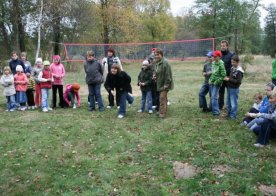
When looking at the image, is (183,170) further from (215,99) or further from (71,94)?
(71,94)

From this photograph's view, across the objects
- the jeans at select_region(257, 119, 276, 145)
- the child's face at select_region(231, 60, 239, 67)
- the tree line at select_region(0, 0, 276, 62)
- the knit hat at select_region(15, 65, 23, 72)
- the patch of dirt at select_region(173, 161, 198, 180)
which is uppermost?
the tree line at select_region(0, 0, 276, 62)

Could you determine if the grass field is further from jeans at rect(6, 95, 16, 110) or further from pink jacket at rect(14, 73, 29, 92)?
pink jacket at rect(14, 73, 29, 92)

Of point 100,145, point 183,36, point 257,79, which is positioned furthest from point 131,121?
point 183,36

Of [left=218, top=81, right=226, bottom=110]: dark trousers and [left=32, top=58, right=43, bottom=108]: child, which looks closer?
[left=218, top=81, right=226, bottom=110]: dark trousers

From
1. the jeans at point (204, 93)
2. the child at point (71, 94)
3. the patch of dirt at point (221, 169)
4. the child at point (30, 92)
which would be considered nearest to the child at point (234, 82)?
the jeans at point (204, 93)

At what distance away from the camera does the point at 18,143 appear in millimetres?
7711

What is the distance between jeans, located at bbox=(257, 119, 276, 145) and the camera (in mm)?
6783

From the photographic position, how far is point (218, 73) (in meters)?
8.73

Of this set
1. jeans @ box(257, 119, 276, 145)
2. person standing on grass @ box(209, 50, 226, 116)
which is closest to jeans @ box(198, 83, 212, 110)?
person standing on grass @ box(209, 50, 226, 116)

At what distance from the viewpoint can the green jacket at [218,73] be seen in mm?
8680

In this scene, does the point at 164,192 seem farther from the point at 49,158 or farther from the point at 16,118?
the point at 16,118

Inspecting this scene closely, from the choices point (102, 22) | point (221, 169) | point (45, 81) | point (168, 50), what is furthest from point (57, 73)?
point (102, 22)

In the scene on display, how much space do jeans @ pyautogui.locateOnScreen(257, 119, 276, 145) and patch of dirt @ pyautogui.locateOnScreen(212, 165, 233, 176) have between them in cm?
121

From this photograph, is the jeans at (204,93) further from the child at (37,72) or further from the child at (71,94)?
the child at (37,72)
